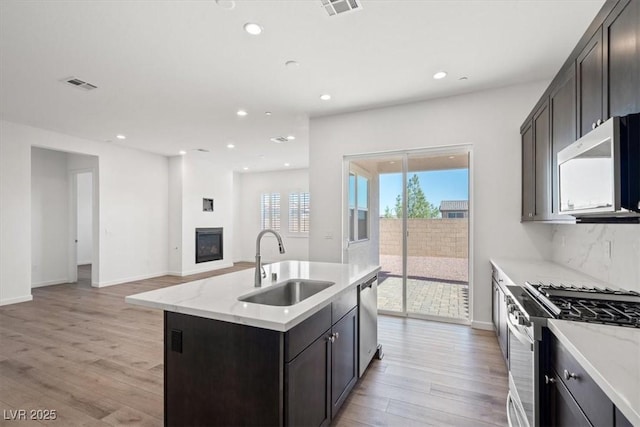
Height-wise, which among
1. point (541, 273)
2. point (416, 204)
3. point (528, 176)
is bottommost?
point (541, 273)

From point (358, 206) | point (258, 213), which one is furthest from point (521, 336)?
point (258, 213)

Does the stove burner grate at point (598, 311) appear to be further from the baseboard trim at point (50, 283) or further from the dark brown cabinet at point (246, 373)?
the baseboard trim at point (50, 283)

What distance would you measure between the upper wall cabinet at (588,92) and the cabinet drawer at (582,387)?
3.40 feet

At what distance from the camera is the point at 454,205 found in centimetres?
409

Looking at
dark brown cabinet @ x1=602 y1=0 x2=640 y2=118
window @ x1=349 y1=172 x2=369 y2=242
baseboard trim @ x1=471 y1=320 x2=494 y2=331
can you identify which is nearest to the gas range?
dark brown cabinet @ x1=602 y1=0 x2=640 y2=118

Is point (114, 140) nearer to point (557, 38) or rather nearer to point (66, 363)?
point (66, 363)

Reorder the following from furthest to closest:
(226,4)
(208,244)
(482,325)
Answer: (208,244) < (482,325) < (226,4)

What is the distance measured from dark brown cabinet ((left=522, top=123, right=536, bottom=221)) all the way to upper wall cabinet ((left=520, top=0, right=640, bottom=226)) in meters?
0.07

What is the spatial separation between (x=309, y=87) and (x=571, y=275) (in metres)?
3.25

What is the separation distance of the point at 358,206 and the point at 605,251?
2977 millimetres

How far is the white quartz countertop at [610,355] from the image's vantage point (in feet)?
2.78

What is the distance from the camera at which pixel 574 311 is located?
151 cm

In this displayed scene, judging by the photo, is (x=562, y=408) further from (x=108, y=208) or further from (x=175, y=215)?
(x=175, y=215)

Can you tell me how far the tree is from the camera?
4223mm
